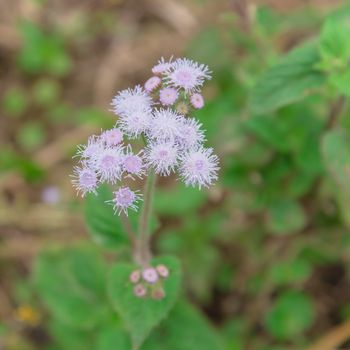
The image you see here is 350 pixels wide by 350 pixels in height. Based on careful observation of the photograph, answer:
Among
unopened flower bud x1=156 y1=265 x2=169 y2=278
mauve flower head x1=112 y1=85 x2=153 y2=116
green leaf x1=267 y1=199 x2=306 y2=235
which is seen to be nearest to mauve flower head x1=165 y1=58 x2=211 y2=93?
mauve flower head x1=112 y1=85 x2=153 y2=116

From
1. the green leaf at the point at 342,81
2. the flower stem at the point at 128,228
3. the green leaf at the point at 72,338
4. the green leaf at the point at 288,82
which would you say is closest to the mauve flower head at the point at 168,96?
the flower stem at the point at 128,228

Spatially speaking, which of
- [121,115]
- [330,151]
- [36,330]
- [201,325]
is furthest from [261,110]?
[36,330]

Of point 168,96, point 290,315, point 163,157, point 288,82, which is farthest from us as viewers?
point 290,315

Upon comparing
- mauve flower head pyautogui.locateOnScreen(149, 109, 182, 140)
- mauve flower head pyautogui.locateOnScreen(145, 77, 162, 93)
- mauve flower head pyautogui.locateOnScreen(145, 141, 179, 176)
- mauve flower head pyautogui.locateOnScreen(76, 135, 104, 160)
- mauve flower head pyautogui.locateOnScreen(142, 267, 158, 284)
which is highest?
mauve flower head pyautogui.locateOnScreen(145, 77, 162, 93)

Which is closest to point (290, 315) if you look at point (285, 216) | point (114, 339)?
point (285, 216)

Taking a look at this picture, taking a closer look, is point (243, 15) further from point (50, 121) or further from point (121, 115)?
point (50, 121)

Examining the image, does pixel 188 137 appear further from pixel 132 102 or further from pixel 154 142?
pixel 132 102

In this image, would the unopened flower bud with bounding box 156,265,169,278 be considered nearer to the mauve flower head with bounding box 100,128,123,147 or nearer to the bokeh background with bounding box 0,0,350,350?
the mauve flower head with bounding box 100,128,123,147
